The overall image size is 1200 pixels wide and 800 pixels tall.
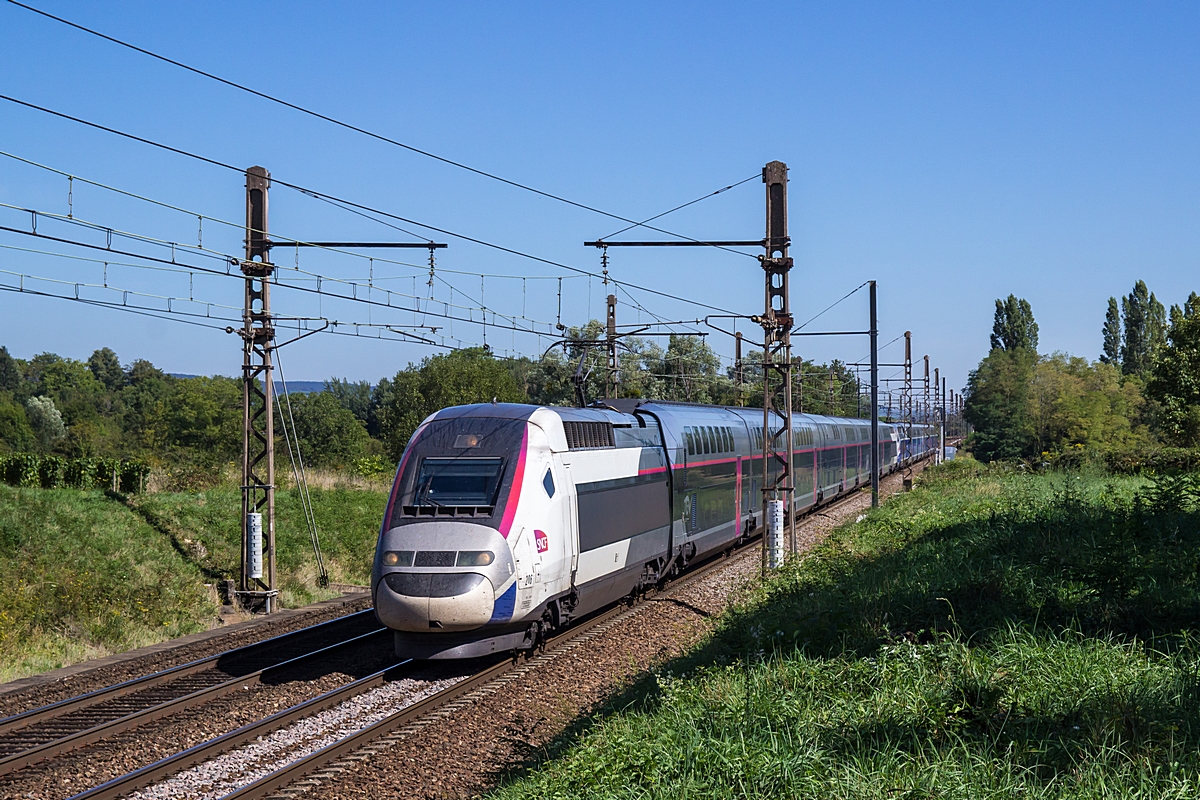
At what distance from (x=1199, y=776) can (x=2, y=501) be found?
21.3 meters

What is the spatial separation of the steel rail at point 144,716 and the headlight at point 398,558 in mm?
2572

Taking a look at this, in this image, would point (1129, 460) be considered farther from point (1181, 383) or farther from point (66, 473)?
point (66, 473)

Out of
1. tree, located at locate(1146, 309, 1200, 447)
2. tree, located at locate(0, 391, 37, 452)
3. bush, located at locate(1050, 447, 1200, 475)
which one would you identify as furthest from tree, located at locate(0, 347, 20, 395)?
tree, located at locate(1146, 309, 1200, 447)

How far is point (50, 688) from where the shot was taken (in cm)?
1306

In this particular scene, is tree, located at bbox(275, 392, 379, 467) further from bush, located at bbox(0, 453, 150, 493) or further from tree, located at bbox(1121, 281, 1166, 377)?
tree, located at bbox(1121, 281, 1166, 377)

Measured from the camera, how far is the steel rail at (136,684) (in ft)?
37.6

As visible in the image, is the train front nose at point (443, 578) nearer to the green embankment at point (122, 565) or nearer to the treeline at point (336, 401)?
the green embankment at point (122, 565)

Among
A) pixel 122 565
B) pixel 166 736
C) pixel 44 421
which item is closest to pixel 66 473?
pixel 122 565

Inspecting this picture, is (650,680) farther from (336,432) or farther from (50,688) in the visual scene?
(336,432)

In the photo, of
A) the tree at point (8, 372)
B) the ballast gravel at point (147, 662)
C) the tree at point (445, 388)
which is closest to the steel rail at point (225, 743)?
the ballast gravel at point (147, 662)

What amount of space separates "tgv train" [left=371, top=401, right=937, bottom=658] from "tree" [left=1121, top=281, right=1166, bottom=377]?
97.9 meters

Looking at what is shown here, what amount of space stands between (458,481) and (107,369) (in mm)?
149063

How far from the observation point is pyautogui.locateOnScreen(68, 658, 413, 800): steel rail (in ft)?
29.8

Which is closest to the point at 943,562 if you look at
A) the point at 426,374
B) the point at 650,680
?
the point at 650,680
